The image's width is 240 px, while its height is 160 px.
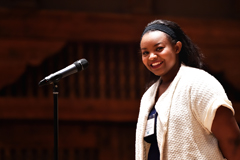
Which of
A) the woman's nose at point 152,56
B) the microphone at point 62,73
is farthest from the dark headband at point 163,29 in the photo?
the microphone at point 62,73

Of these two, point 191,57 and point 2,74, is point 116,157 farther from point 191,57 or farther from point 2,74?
point 191,57

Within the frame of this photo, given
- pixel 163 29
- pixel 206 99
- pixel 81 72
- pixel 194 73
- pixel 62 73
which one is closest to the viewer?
pixel 206 99

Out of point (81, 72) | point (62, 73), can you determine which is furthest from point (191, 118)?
point (81, 72)

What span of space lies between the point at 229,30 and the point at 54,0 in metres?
1.63

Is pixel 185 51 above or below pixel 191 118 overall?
above

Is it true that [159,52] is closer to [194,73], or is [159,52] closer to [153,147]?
[194,73]

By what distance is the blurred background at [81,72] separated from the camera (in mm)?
3402

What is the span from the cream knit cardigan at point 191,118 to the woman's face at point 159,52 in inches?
4.2

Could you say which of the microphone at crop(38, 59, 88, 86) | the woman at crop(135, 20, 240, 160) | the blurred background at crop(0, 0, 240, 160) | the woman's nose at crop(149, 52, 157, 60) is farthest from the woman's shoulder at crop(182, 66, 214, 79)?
the blurred background at crop(0, 0, 240, 160)

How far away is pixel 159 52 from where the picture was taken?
1.57 metres

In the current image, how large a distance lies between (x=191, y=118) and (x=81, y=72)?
2.25 m

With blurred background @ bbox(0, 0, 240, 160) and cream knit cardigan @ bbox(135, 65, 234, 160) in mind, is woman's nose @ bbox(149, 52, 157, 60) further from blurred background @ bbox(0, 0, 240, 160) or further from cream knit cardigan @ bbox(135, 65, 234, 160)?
blurred background @ bbox(0, 0, 240, 160)

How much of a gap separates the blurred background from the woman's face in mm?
1920

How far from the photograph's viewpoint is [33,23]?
136 inches
